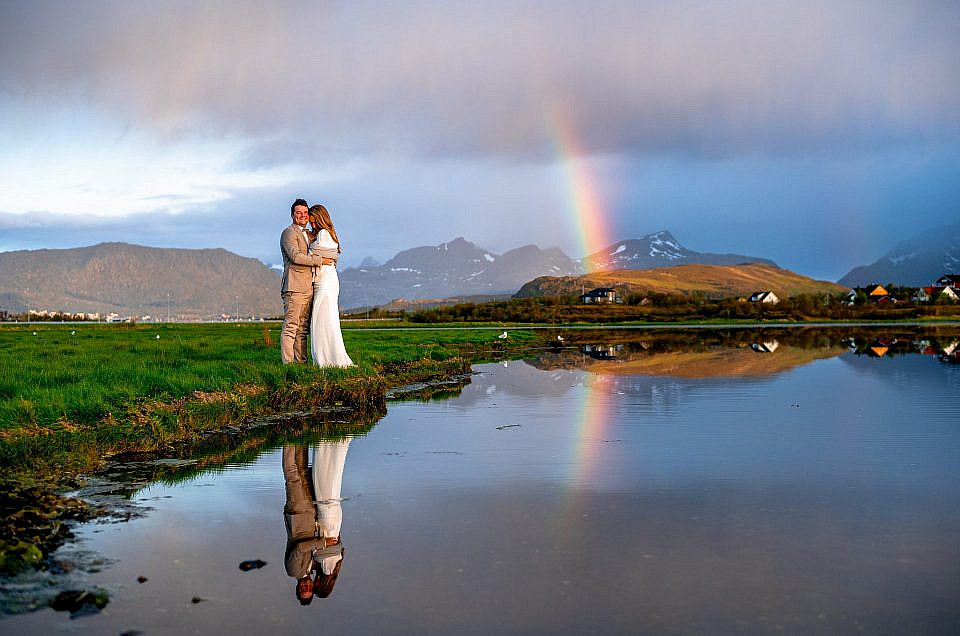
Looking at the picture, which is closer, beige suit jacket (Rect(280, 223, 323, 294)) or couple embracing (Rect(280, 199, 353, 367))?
beige suit jacket (Rect(280, 223, 323, 294))

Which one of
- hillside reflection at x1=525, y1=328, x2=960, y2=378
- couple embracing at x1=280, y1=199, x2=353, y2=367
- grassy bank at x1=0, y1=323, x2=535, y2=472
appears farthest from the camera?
hillside reflection at x1=525, y1=328, x2=960, y2=378

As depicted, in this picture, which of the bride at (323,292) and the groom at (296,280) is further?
the bride at (323,292)

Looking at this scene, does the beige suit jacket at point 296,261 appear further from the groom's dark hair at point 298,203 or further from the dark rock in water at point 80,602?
the dark rock in water at point 80,602

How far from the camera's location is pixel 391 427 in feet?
53.7

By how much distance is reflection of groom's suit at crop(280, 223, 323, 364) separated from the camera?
66.3ft

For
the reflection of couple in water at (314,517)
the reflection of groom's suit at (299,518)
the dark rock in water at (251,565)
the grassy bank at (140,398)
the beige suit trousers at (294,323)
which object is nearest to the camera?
the reflection of couple in water at (314,517)

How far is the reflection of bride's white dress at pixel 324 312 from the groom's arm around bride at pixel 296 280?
0.83ft

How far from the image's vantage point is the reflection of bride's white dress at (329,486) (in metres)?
8.33

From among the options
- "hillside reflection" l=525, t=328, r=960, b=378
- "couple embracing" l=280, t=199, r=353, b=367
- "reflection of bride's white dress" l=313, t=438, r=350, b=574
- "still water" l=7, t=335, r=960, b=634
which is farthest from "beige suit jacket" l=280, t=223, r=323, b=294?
"hillside reflection" l=525, t=328, r=960, b=378

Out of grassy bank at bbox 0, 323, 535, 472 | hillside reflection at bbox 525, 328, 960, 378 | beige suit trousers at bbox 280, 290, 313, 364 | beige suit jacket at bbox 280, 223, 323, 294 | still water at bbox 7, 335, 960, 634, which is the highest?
beige suit jacket at bbox 280, 223, 323, 294

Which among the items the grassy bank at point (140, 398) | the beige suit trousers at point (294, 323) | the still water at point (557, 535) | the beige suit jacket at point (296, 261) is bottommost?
the still water at point (557, 535)

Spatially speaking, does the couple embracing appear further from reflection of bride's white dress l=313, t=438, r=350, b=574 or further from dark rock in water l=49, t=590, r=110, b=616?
dark rock in water l=49, t=590, r=110, b=616

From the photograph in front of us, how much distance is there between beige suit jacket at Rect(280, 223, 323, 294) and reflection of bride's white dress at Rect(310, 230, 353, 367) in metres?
0.22

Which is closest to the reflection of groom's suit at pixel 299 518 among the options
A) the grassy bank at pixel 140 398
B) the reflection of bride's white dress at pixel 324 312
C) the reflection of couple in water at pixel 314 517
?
the reflection of couple in water at pixel 314 517
